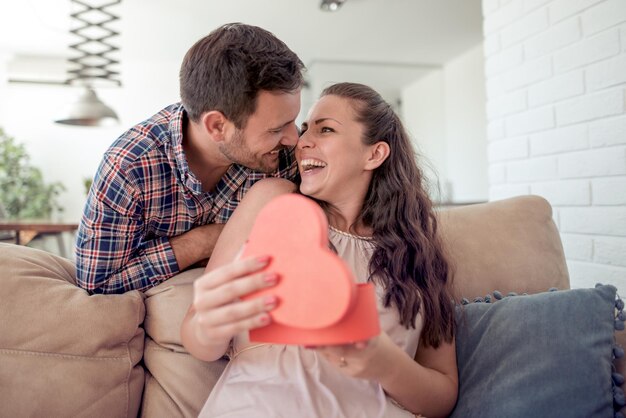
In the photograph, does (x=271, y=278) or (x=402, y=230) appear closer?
(x=271, y=278)

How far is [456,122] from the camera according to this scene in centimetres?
637

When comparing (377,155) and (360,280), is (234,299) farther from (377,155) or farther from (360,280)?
(377,155)

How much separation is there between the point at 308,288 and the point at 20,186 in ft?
21.2

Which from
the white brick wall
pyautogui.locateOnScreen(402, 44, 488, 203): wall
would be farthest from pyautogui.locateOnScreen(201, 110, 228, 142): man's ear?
pyautogui.locateOnScreen(402, 44, 488, 203): wall

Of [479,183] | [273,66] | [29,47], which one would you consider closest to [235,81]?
[273,66]

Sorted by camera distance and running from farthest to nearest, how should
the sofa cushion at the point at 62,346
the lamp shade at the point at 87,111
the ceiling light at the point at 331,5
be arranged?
the ceiling light at the point at 331,5 → the lamp shade at the point at 87,111 → the sofa cushion at the point at 62,346

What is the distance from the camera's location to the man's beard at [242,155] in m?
1.44

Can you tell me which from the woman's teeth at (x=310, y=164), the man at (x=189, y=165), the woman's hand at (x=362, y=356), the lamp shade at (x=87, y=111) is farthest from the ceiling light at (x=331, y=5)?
the woman's hand at (x=362, y=356)

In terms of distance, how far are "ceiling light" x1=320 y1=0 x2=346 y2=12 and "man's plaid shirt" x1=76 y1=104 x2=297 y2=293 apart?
3.35 metres

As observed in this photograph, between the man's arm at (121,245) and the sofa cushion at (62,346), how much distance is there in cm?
9

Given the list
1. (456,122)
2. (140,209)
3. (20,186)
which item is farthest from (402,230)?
(20,186)

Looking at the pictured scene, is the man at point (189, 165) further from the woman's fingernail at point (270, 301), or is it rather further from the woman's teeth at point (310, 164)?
the woman's fingernail at point (270, 301)

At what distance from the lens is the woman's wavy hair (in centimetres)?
122

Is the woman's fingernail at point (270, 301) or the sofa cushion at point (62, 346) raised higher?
the woman's fingernail at point (270, 301)
